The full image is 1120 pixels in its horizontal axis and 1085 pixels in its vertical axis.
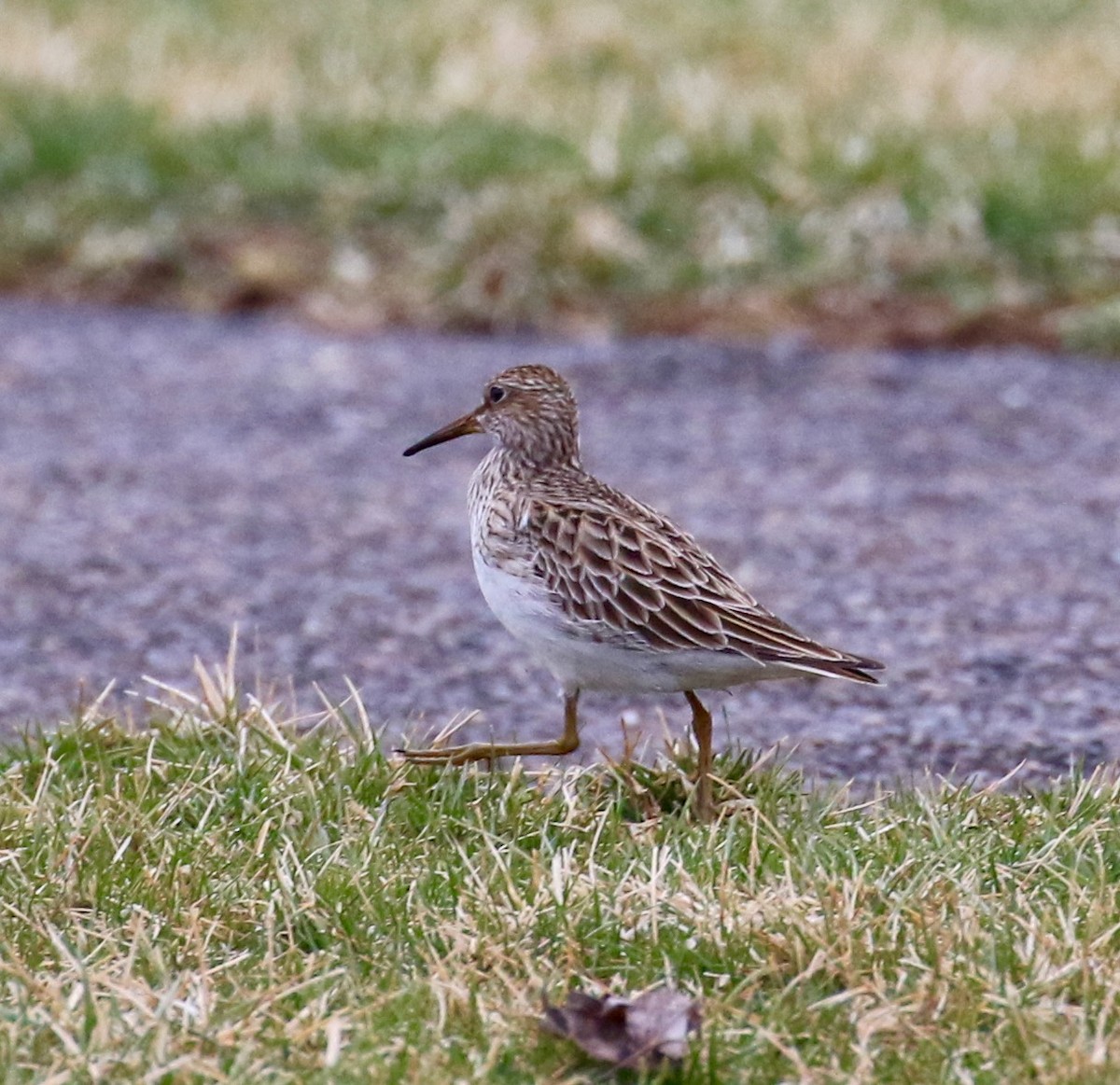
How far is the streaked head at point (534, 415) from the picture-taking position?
18.6 ft

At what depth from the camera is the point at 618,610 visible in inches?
195

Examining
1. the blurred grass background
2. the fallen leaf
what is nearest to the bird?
the fallen leaf

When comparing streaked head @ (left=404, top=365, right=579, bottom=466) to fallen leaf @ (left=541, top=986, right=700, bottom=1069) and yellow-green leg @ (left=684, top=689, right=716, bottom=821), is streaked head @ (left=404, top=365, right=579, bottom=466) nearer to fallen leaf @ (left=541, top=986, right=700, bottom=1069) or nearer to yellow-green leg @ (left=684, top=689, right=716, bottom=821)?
yellow-green leg @ (left=684, top=689, right=716, bottom=821)

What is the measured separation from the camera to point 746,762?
514 centimetres

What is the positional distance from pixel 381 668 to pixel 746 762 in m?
1.69

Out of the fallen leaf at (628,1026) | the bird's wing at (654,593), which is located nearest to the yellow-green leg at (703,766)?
the bird's wing at (654,593)

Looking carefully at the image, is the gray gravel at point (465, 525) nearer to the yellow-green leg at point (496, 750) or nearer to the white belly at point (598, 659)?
the yellow-green leg at point (496, 750)

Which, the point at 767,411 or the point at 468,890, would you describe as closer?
the point at 468,890

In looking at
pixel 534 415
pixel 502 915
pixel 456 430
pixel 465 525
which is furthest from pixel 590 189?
pixel 502 915

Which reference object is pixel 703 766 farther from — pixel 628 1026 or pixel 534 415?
pixel 628 1026

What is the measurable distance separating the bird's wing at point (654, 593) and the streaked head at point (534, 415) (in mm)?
459

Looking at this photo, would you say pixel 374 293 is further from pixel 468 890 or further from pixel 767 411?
pixel 468 890

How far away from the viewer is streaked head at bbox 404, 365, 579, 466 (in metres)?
5.67

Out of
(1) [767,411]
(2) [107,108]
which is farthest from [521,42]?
(1) [767,411]
